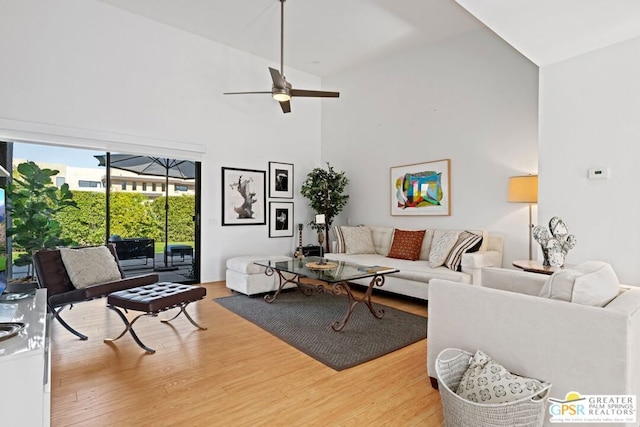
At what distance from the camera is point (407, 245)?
5.15m

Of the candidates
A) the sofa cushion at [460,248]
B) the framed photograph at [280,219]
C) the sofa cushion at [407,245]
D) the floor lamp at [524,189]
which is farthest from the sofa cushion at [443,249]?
the framed photograph at [280,219]

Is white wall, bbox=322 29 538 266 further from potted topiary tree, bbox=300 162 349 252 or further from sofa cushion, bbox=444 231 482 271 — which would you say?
sofa cushion, bbox=444 231 482 271

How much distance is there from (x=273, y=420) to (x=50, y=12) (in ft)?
17.7

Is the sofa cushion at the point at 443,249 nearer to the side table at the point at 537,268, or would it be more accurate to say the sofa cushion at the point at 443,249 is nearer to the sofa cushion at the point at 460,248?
the sofa cushion at the point at 460,248

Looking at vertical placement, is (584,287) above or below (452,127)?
below

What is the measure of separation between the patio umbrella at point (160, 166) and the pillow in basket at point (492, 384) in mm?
4951

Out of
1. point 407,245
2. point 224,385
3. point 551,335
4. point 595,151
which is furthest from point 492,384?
point 407,245

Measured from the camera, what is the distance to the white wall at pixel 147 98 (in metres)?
4.24

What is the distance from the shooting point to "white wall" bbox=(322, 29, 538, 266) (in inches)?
176

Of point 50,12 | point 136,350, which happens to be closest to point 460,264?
point 136,350

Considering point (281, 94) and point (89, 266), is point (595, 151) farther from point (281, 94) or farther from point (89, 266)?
point (89, 266)

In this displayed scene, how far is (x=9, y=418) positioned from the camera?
50.9 inches

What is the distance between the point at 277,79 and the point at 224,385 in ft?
10.1

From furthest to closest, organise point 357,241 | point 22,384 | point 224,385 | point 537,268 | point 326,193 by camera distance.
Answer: point 326,193
point 357,241
point 537,268
point 224,385
point 22,384
